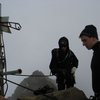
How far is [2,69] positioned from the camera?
5273 mm

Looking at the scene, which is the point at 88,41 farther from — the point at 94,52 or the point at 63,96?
the point at 63,96

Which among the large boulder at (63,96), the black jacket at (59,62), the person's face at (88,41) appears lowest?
the large boulder at (63,96)

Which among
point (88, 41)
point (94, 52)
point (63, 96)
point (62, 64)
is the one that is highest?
point (88, 41)

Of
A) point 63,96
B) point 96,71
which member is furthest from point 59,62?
point 96,71

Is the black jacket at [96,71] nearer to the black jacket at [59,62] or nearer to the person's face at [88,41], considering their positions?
the person's face at [88,41]

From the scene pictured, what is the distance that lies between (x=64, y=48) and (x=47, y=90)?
2.33 m

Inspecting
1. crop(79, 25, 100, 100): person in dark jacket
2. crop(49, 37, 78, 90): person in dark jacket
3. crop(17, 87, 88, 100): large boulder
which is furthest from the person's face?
crop(49, 37, 78, 90): person in dark jacket

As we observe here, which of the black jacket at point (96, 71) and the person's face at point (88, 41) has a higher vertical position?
the person's face at point (88, 41)

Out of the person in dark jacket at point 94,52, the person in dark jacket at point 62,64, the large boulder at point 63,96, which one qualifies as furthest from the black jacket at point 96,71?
the person in dark jacket at point 62,64

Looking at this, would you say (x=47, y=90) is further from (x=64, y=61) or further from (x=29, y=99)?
(x=64, y=61)

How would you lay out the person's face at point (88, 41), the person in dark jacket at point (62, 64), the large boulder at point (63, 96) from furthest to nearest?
the person in dark jacket at point (62, 64) → the person's face at point (88, 41) → the large boulder at point (63, 96)

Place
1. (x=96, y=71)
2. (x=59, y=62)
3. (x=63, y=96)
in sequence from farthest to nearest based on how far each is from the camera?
(x=59, y=62), (x=63, y=96), (x=96, y=71)

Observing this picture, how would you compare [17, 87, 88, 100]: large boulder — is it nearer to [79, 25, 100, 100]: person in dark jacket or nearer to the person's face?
[79, 25, 100, 100]: person in dark jacket

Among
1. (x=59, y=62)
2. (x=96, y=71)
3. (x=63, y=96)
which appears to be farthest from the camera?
(x=59, y=62)
